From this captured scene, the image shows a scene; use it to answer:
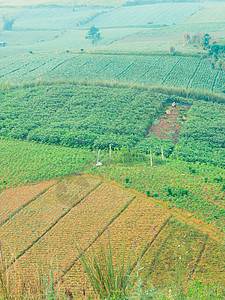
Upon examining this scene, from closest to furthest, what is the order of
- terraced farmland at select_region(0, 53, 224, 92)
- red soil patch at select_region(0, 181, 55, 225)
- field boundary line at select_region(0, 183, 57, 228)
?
field boundary line at select_region(0, 183, 57, 228), red soil patch at select_region(0, 181, 55, 225), terraced farmland at select_region(0, 53, 224, 92)

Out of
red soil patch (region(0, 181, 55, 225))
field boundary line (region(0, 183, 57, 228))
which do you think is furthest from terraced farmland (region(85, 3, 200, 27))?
field boundary line (region(0, 183, 57, 228))

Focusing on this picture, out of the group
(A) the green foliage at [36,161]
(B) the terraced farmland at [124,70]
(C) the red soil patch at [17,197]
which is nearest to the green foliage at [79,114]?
(A) the green foliage at [36,161]

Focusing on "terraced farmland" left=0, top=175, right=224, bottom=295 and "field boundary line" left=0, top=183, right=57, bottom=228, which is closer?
"terraced farmland" left=0, top=175, right=224, bottom=295

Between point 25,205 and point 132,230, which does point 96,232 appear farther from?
point 25,205

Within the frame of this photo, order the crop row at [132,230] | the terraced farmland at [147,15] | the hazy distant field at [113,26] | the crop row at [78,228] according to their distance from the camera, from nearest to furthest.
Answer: the crop row at [132,230]
the crop row at [78,228]
the hazy distant field at [113,26]
the terraced farmland at [147,15]

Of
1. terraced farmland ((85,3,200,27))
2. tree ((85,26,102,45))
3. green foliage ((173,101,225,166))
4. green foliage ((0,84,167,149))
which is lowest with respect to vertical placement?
green foliage ((173,101,225,166))

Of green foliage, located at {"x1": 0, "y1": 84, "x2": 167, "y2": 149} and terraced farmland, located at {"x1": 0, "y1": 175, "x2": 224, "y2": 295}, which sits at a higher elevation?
green foliage, located at {"x1": 0, "y1": 84, "x2": 167, "y2": 149}

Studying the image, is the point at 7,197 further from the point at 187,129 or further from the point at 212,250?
the point at 187,129

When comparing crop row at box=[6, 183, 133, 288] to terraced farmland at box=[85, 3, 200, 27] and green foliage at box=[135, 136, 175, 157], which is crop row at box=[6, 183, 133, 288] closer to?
green foliage at box=[135, 136, 175, 157]

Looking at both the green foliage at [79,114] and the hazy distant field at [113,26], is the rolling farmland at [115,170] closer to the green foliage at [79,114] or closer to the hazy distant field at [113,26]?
the green foliage at [79,114]
